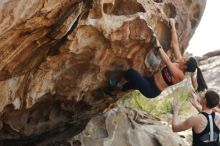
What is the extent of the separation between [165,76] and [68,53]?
5.47ft

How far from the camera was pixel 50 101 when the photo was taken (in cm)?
711

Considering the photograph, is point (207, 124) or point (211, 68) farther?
point (211, 68)

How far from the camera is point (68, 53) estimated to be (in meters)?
6.13

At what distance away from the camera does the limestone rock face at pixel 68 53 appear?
200 inches

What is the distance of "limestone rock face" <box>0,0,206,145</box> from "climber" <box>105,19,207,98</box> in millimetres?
244

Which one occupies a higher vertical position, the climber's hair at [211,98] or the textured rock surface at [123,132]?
the climber's hair at [211,98]

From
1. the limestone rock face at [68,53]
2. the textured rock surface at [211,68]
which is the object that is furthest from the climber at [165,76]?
the textured rock surface at [211,68]

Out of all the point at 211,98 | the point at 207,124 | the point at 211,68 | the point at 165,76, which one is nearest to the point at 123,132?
the point at 165,76

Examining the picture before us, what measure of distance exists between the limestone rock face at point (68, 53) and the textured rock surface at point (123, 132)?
1.21 feet

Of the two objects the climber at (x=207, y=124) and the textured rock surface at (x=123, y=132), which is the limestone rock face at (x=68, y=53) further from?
the climber at (x=207, y=124)

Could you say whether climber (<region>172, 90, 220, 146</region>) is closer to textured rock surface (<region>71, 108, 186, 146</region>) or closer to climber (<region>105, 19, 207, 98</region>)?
climber (<region>105, 19, 207, 98</region>)

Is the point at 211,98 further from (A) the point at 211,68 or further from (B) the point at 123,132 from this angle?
(A) the point at 211,68

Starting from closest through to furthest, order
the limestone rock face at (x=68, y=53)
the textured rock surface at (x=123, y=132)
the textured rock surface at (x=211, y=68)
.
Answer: the limestone rock face at (x=68, y=53) < the textured rock surface at (x=123, y=132) < the textured rock surface at (x=211, y=68)

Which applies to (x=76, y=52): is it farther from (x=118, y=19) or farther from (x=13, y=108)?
(x=13, y=108)
